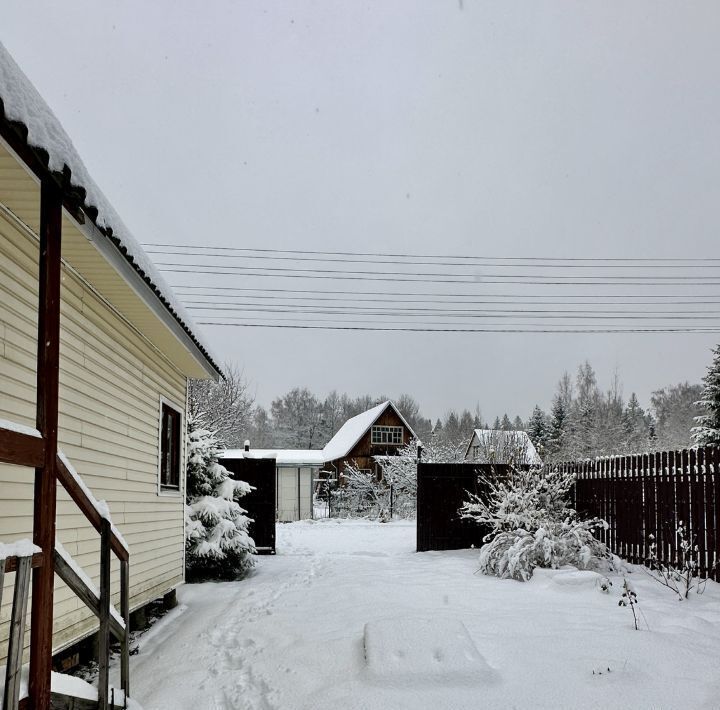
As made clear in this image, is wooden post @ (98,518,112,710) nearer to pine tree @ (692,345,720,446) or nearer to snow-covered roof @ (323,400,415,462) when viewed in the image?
pine tree @ (692,345,720,446)

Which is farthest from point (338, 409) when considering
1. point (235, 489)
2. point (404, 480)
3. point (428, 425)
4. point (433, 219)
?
point (235, 489)

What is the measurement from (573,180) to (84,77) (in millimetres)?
28904

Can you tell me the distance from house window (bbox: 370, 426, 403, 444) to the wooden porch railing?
91.7 feet

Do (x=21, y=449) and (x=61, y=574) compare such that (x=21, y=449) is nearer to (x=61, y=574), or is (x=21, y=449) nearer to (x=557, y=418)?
(x=61, y=574)

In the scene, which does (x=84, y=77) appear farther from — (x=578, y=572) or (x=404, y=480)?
(x=578, y=572)

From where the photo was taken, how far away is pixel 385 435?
3209 cm

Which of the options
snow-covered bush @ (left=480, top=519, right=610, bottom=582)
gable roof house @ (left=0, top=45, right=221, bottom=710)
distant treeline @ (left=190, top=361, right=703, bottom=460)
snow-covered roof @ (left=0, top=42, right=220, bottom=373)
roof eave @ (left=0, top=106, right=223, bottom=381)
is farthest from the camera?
distant treeline @ (left=190, top=361, right=703, bottom=460)

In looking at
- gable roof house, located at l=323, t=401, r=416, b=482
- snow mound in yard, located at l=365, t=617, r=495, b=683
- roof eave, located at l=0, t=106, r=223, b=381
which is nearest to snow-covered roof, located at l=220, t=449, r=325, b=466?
gable roof house, located at l=323, t=401, r=416, b=482

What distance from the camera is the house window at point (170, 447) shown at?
8219 millimetres

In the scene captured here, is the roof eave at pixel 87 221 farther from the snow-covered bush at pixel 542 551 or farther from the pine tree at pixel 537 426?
the pine tree at pixel 537 426

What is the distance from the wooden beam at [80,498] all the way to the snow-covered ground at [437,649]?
127 centimetres

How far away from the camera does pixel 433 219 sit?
152 feet

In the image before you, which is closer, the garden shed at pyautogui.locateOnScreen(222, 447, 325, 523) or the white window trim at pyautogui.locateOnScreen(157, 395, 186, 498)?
the white window trim at pyautogui.locateOnScreen(157, 395, 186, 498)

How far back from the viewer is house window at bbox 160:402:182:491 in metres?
8.22
